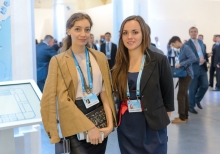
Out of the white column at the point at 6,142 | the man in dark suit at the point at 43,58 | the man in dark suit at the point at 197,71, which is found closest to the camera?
the white column at the point at 6,142

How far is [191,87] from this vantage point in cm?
577

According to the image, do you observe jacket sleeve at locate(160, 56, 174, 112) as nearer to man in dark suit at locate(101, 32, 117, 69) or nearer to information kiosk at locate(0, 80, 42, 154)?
information kiosk at locate(0, 80, 42, 154)

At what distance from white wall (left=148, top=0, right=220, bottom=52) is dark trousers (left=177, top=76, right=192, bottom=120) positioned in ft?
29.6

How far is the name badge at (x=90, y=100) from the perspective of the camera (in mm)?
1804

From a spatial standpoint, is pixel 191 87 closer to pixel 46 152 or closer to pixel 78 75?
pixel 46 152

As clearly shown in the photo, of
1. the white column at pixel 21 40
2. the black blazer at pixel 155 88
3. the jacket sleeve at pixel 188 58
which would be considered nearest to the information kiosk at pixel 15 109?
the white column at pixel 21 40

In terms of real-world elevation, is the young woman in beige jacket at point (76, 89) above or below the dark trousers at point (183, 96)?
above

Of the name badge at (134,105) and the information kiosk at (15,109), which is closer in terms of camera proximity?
the name badge at (134,105)

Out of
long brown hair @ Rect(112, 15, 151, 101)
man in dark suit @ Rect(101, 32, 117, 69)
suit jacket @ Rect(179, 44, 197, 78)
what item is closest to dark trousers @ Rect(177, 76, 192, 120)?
suit jacket @ Rect(179, 44, 197, 78)

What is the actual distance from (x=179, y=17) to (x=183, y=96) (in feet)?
32.3

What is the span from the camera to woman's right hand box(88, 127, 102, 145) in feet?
5.79

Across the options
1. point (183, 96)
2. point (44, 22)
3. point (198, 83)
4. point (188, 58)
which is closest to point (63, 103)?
point (188, 58)

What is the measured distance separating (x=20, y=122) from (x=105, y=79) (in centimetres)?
83

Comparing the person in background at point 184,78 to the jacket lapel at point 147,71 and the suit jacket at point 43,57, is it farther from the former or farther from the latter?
the jacket lapel at point 147,71
